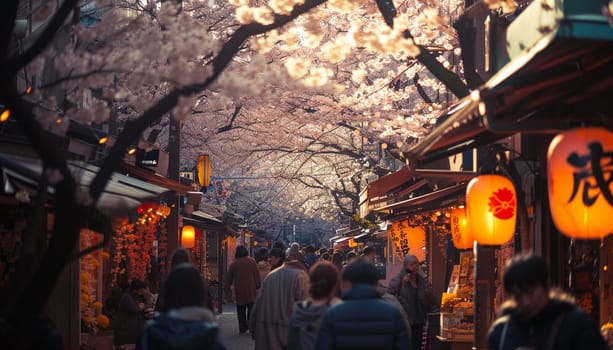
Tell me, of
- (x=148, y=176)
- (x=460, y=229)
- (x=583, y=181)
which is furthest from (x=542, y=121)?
(x=148, y=176)

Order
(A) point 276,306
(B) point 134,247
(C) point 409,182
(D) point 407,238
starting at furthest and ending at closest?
1. (D) point 407,238
2. (C) point 409,182
3. (B) point 134,247
4. (A) point 276,306

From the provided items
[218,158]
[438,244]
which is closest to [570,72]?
[438,244]

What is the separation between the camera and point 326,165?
36.1m

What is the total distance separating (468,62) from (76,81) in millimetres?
6654

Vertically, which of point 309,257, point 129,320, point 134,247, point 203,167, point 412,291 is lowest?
point 129,320

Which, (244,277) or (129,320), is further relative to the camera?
(244,277)

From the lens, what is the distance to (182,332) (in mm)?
6133

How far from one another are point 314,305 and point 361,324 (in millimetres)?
1679

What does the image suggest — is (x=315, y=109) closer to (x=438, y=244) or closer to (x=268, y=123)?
(x=268, y=123)

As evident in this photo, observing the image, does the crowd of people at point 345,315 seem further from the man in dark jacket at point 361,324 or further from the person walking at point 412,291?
the person walking at point 412,291

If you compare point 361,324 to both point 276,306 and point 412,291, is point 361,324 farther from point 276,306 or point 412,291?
point 412,291

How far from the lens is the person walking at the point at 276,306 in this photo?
37.2 ft

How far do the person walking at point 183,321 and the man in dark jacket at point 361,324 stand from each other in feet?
3.56

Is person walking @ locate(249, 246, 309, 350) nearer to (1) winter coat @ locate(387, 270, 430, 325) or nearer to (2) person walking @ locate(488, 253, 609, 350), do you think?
(1) winter coat @ locate(387, 270, 430, 325)
